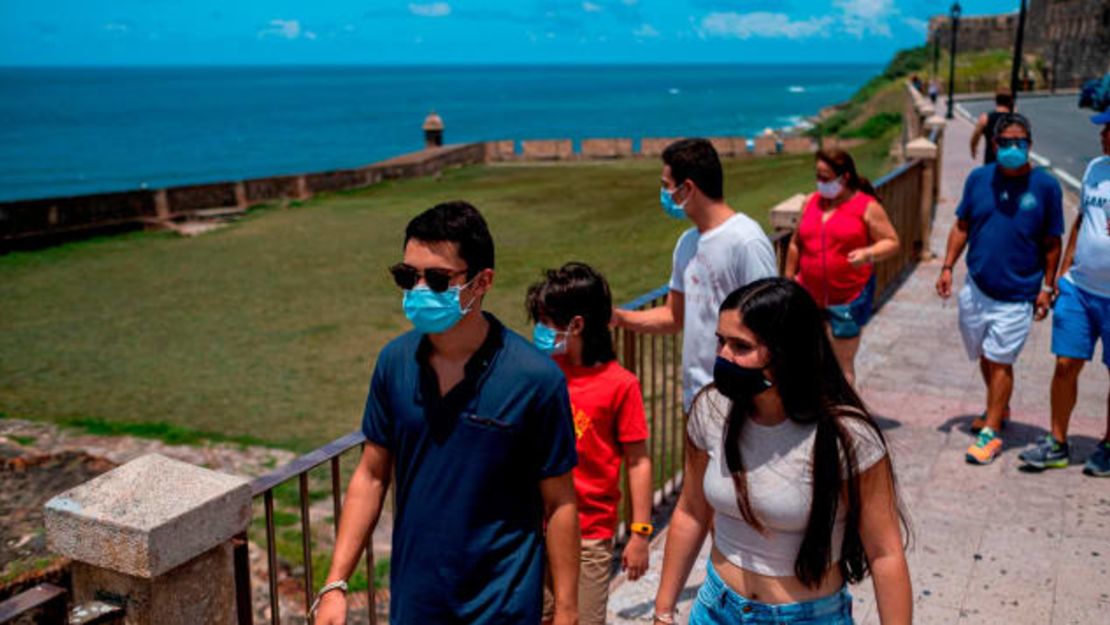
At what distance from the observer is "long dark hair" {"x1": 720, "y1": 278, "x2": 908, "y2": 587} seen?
9.12ft

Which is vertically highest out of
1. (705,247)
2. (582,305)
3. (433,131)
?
(705,247)

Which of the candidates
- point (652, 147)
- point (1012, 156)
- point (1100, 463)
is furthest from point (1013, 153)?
point (652, 147)

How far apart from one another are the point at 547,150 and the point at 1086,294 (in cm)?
3977

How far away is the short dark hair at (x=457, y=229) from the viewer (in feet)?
9.87

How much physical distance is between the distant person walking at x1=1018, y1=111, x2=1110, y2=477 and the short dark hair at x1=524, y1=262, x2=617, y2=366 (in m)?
3.28

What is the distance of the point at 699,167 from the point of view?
4.50 meters

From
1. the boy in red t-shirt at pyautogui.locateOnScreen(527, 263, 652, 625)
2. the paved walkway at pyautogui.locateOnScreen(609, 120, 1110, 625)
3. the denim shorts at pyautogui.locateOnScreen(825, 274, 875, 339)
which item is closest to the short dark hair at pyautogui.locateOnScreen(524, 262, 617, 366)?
the boy in red t-shirt at pyautogui.locateOnScreen(527, 263, 652, 625)

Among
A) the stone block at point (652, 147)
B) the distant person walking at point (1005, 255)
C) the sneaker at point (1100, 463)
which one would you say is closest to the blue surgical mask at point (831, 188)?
the distant person walking at point (1005, 255)

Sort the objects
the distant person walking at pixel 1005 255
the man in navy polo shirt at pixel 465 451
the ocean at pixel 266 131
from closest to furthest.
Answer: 1. the man in navy polo shirt at pixel 465 451
2. the distant person walking at pixel 1005 255
3. the ocean at pixel 266 131

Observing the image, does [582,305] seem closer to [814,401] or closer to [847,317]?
[814,401]

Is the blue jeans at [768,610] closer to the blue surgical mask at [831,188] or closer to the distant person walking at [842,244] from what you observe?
the distant person walking at [842,244]

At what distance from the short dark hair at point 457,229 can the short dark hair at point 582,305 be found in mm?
850

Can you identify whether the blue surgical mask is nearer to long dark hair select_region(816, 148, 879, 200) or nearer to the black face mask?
long dark hair select_region(816, 148, 879, 200)

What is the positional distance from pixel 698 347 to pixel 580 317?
93 centimetres
